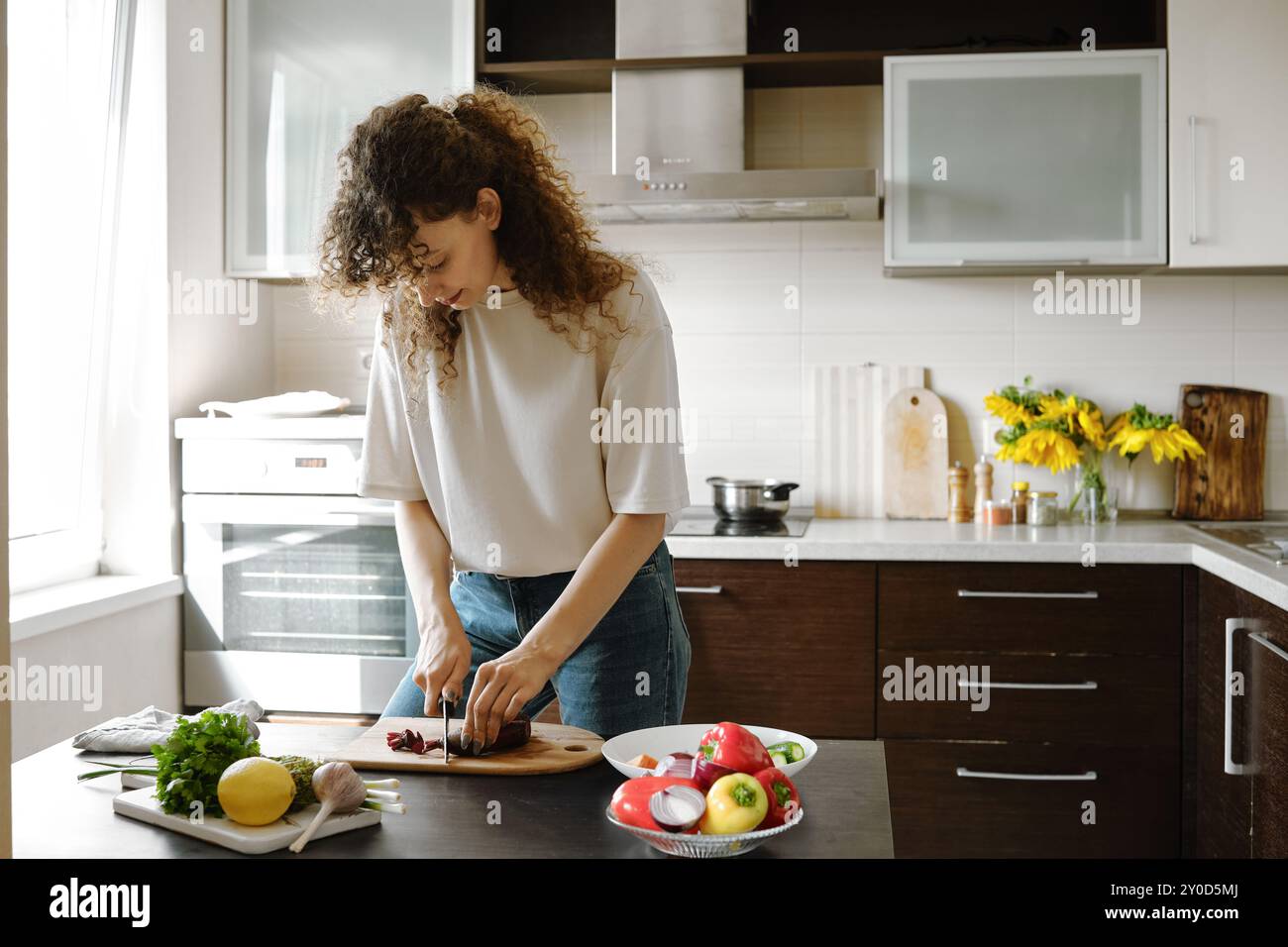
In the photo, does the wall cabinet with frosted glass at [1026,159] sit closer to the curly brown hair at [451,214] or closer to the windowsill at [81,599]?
the curly brown hair at [451,214]

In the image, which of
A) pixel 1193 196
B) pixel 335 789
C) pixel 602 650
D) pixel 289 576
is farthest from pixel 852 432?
pixel 335 789

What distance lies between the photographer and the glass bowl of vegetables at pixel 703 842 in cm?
102

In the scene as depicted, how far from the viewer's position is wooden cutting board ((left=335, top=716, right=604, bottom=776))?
4.18 ft

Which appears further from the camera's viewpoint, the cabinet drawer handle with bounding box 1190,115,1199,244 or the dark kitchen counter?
the cabinet drawer handle with bounding box 1190,115,1199,244

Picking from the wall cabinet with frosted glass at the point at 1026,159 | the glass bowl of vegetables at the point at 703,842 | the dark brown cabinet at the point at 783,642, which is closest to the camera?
the glass bowl of vegetables at the point at 703,842

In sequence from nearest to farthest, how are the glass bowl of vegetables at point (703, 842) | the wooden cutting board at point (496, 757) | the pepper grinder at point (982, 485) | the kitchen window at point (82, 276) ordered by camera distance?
the glass bowl of vegetables at point (703, 842) → the wooden cutting board at point (496, 757) → the kitchen window at point (82, 276) → the pepper grinder at point (982, 485)

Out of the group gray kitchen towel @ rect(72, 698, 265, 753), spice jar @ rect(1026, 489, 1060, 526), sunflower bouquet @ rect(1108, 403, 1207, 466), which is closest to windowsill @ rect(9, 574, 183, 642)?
gray kitchen towel @ rect(72, 698, 265, 753)

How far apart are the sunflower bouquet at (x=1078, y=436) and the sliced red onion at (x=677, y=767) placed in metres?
2.10

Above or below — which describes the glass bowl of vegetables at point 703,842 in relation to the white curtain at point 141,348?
below

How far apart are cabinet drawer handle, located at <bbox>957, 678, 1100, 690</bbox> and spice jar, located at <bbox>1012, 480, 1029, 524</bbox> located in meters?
0.51

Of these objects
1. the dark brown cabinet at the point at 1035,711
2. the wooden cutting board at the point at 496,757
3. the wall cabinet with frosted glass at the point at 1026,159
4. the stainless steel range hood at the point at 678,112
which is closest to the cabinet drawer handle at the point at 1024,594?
the dark brown cabinet at the point at 1035,711

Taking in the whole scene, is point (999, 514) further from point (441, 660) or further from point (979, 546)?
point (441, 660)

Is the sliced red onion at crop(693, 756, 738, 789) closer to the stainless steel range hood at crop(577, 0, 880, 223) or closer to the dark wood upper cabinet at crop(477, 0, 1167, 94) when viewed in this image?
the stainless steel range hood at crop(577, 0, 880, 223)
